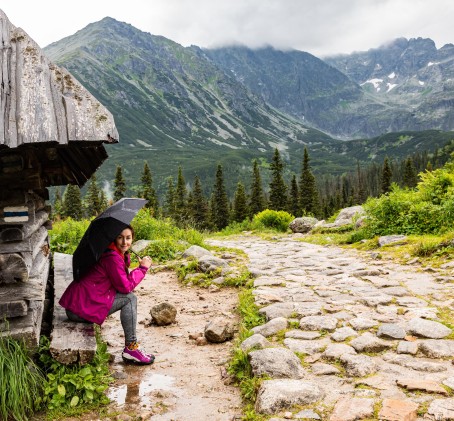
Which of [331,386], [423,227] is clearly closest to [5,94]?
[331,386]

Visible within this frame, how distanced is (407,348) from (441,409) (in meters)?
1.31

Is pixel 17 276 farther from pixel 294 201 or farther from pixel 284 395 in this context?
pixel 294 201

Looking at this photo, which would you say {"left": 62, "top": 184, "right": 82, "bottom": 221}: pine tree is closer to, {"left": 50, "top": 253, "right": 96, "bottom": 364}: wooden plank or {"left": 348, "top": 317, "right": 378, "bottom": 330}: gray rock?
{"left": 50, "top": 253, "right": 96, "bottom": 364}: wooden plank

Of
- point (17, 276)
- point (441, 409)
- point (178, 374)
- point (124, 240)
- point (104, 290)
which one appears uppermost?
point (124, 240)

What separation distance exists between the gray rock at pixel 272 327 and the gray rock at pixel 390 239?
6661mm

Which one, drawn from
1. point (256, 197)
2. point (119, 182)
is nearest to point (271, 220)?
point (119, 182)

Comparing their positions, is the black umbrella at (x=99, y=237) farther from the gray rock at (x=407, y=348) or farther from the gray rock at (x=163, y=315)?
the gray rock at (x=407, y=348)

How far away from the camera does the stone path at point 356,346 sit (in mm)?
3447

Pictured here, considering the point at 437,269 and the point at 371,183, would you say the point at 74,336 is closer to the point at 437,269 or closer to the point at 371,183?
the point at 437,269

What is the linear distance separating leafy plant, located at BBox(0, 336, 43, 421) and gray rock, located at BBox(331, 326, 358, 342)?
3.27m

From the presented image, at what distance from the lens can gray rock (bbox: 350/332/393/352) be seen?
4.55m

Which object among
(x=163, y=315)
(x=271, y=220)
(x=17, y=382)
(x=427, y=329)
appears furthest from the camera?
(x=271, y=220)

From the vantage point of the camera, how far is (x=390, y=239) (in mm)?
11422

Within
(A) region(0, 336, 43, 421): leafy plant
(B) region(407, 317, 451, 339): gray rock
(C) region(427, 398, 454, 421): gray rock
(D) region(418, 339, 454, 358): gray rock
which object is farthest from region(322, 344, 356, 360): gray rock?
(A) region(0, 336, 43, 421): leafy plant
